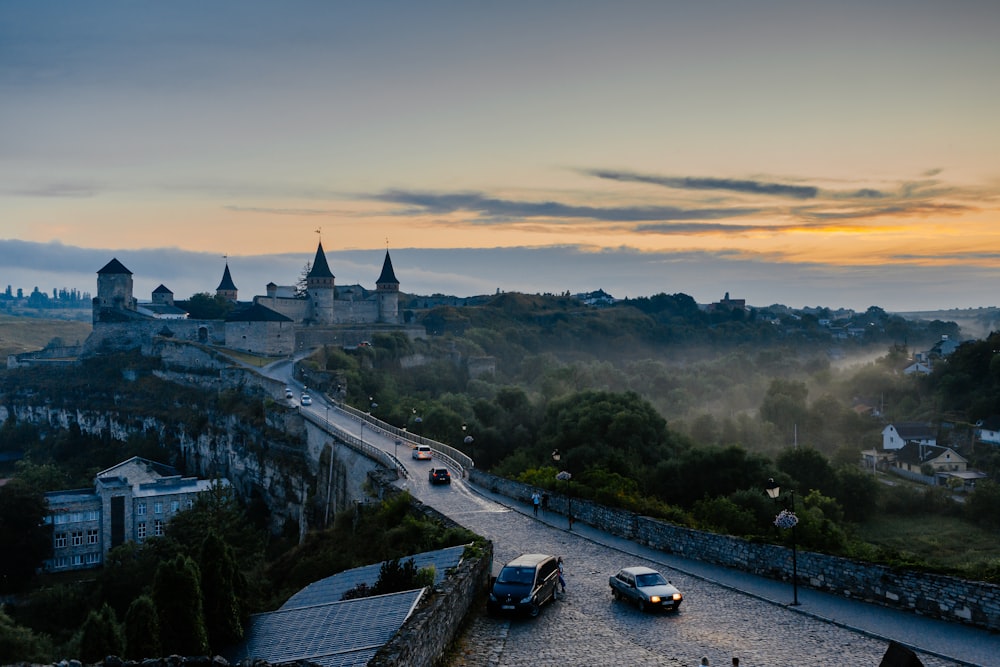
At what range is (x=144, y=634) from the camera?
1680 centimetres

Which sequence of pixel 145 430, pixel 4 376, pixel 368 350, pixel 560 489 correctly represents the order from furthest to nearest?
pixel 4 376, pixel 368 350, pixel 145 430, pixel 560 489

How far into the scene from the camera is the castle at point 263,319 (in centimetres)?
7556

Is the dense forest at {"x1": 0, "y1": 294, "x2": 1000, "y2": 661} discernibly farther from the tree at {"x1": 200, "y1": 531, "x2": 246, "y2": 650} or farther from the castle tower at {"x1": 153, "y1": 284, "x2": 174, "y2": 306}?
the castle tower at {"x1": 153, "y1": 284, "x2": 174, "y2": 306}

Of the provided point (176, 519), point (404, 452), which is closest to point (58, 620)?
point (176, 519)

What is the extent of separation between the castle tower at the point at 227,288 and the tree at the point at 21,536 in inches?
2138

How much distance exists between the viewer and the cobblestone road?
12.3 m

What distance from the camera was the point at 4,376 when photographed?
87.9m

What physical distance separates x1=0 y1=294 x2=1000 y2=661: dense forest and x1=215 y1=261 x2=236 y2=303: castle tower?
71.4 feet

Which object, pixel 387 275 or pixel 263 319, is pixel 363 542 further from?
pixel 387 275

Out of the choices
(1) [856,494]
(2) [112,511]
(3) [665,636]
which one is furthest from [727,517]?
(2) [112,511]

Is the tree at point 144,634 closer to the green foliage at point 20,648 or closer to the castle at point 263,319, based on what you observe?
the green foliage at point 20,648

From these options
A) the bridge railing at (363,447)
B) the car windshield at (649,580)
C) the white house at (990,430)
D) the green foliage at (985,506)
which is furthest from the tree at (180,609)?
the white house at (990,430)

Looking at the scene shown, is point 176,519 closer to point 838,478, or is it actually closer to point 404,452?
point 404,452

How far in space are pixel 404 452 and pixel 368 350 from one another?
38.3 m
